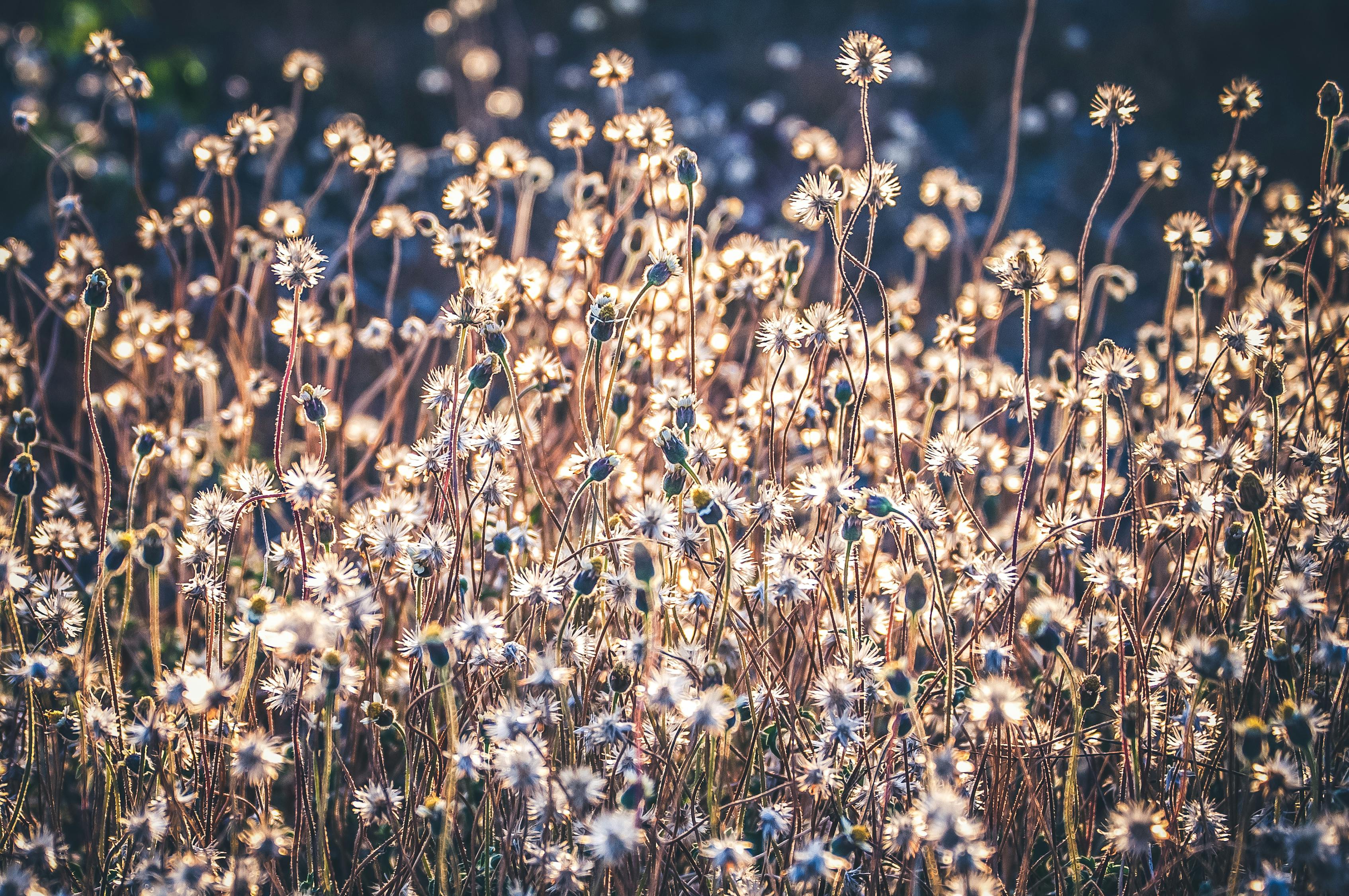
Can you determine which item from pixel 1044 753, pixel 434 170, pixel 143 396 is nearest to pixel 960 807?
pixel 1044 753

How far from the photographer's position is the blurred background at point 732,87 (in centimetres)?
501

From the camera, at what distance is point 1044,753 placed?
54.1 inches

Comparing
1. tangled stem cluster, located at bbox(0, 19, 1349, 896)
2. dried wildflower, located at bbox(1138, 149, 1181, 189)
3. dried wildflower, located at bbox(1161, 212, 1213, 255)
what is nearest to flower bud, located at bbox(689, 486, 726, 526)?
tangled stem cluster, located at bbox(0, 19, 1349, 896)

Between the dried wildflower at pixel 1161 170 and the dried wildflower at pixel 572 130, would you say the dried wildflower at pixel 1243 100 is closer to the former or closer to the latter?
the dried wildflower at pixel 1161 170

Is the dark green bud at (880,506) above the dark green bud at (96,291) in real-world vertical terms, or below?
below

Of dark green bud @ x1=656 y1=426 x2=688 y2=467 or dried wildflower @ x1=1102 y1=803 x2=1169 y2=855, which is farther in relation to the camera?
dark green bud @ x1=656 y1=426 x2=688 y2=467

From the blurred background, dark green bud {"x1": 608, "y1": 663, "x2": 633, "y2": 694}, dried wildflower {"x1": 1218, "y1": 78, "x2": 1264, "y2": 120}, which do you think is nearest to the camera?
dark green bud {"x1": 608, "y1": 663, "x2": 633, "y2": 694}

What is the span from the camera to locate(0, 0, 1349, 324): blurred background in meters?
5.01

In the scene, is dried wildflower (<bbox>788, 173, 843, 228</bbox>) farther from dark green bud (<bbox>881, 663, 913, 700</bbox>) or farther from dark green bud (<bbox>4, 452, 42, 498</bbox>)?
dark green bud (<bbox>4, 452, 42, 498</bbox>)

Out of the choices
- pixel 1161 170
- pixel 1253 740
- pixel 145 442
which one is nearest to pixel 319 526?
pixel 145 442

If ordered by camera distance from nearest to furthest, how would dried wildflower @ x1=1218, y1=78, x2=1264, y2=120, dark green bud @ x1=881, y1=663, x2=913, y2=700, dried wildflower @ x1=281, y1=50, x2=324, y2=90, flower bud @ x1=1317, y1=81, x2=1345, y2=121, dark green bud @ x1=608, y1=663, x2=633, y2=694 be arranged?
dark green bud @ x1=881, y1=663, x2=913, y2=700, dark green bud @ x1=608, y1=663, x2=633, y2=694, flower bud @ x1=1317, y1=81, x2=1345, y2=121, dried wildflower @ x1=1218, y1=78, x2=1264, y2=120, dried wildflower @ x1=281, y1=50, x2=324, y2=90

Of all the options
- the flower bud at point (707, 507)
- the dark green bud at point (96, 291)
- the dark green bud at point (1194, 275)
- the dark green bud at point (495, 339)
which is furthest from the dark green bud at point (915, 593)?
the dark green bud at point (96, 291)

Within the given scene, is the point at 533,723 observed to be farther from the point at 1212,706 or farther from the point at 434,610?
the point at 1212,706

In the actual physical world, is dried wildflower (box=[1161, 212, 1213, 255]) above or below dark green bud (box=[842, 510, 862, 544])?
above
